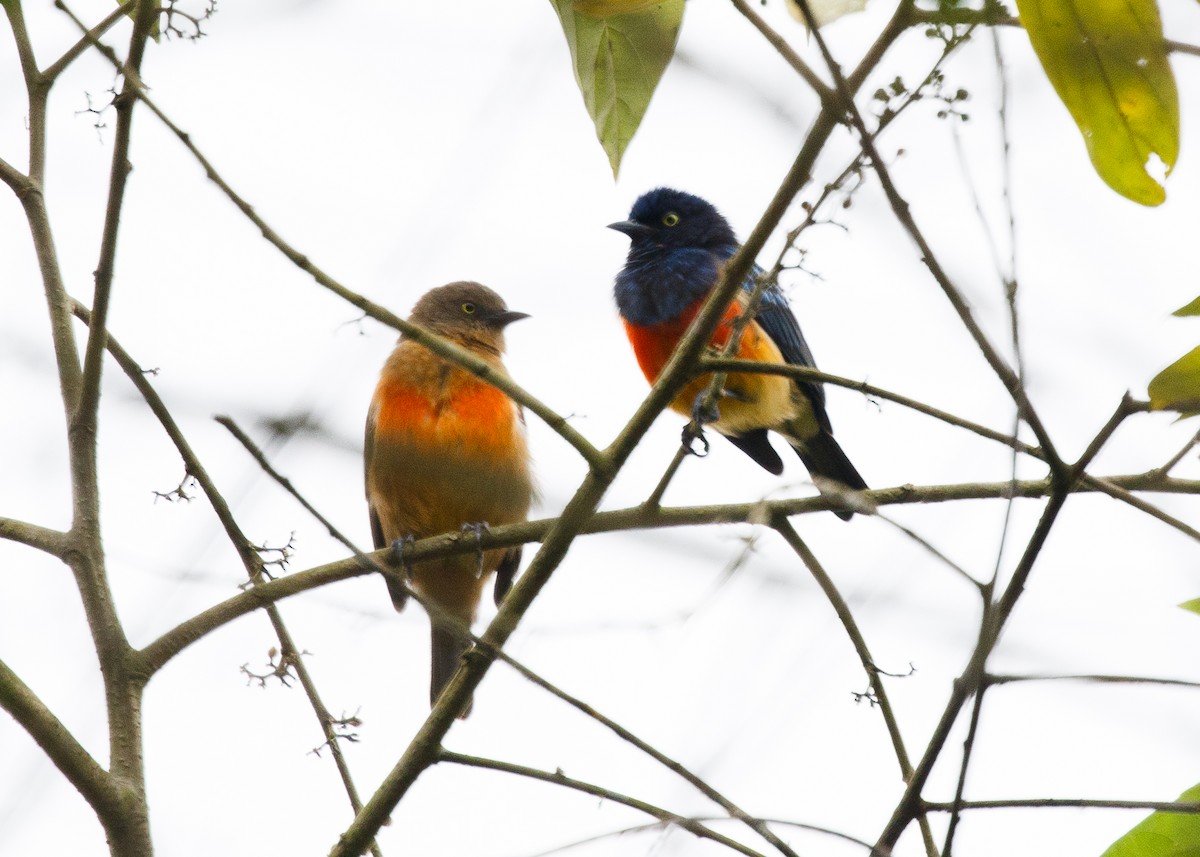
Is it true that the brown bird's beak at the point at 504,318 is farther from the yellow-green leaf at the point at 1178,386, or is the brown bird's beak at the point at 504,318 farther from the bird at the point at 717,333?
the yellow-green leaf at the point at 1178,386

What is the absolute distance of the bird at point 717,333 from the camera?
5977 mm

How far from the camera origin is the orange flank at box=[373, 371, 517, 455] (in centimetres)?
532

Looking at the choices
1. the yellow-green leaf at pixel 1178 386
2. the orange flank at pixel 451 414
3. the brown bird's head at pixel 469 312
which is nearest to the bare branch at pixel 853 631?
the yellow-green leaf at pixel 1178 386

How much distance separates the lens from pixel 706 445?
16.5ft

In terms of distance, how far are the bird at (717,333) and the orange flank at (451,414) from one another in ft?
2.74

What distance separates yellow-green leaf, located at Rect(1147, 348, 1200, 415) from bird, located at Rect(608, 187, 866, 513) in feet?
11.8

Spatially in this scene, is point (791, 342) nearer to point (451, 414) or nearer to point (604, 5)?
point (451, 414)

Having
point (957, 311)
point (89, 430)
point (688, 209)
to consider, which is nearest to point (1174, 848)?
point (957, 311)

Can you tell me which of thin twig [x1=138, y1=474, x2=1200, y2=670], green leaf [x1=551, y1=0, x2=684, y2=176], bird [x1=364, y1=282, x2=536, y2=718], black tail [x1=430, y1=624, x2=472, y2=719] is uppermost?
bird [x1=364, y1=282, x2=536, y2=718]

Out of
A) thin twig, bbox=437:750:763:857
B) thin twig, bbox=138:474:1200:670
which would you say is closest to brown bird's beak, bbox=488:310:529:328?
thin twig, bbox=138:474:1200:670

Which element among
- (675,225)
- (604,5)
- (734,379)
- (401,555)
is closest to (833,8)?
(604,5)

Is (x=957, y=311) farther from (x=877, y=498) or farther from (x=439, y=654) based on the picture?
(x=439, y=654)

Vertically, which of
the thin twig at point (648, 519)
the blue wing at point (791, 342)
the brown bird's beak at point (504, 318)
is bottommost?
the thin twig at point (648, 519)

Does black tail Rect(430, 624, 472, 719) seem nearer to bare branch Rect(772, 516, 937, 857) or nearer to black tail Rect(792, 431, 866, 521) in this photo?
black tail Rect(792, 431, 866, 521)
